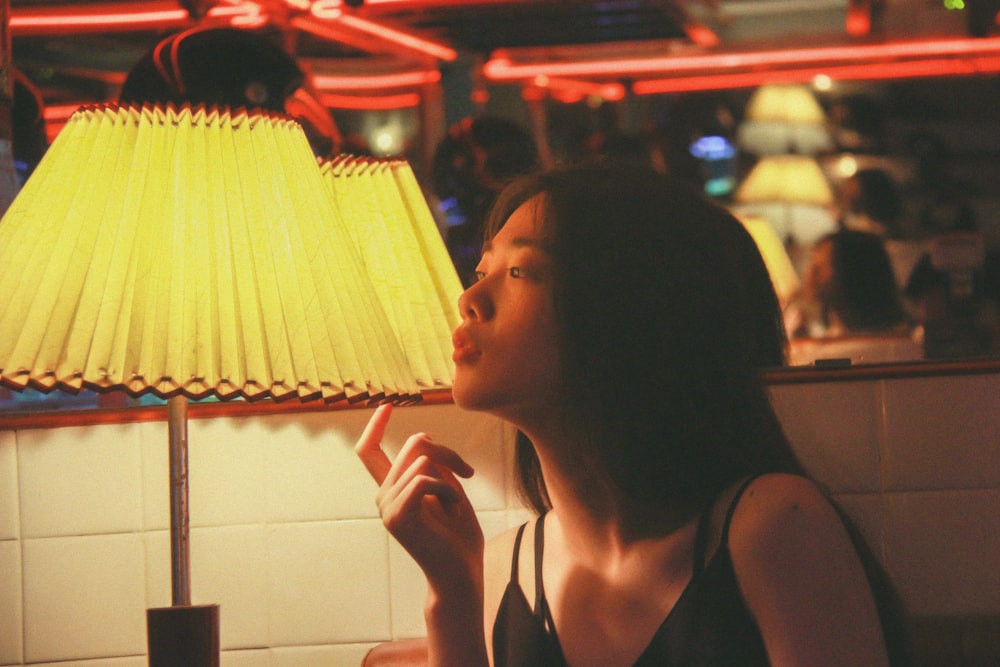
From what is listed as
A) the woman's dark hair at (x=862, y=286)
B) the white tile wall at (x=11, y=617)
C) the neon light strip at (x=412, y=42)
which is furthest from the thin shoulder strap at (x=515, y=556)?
the neon light strip at (x=412, y=42)

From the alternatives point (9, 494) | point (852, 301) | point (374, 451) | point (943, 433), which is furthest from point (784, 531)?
point (852, 301)

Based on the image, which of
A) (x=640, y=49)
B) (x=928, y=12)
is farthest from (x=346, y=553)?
(x=928, y=12)

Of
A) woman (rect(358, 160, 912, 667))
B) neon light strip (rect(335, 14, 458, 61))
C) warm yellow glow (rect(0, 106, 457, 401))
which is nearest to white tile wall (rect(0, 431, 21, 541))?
warm yellow glow (rect(0, 106, 457, 401))

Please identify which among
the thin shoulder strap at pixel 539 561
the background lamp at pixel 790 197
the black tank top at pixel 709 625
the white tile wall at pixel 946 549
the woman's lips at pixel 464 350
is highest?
the woman's lips at pixel 464 350

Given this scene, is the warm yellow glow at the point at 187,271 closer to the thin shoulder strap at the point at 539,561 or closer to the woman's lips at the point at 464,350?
the woman's lips at the point at 464,350

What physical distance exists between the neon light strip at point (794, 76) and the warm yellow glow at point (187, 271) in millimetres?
2007

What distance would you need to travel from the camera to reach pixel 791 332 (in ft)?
7.54

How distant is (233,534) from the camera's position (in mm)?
1496

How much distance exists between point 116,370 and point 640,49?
7.72ft

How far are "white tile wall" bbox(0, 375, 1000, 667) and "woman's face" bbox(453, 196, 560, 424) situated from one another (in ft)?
1.50

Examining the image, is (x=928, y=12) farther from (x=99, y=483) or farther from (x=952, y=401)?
(x=99, y=483)

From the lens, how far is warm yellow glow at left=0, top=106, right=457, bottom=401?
0.91 metres

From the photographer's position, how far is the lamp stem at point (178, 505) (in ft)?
3.63

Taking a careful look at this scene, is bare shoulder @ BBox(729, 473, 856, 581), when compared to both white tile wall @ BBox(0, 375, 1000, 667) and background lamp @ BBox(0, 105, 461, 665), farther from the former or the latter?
white tile wall @ BBox(0, 375, 1000, 667)
